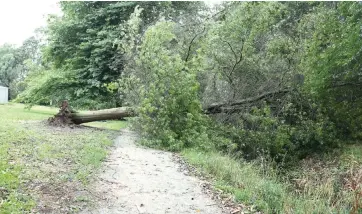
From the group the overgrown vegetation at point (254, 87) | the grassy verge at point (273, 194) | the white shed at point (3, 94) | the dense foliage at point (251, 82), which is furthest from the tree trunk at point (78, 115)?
the white shed at point (3, 94)

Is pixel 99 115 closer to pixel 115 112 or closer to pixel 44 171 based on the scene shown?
pixel 115 112

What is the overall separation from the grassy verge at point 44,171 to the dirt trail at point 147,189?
1.07ft

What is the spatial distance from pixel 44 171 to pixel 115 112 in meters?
8.30

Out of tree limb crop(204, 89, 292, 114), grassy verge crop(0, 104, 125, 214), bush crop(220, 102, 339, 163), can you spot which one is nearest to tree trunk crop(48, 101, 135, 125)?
tree limb crop(204, 89, 292, 114)

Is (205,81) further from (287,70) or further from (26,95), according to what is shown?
(26,95)

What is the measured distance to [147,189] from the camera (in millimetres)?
6105

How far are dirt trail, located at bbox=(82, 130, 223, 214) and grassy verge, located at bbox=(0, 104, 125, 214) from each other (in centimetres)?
33

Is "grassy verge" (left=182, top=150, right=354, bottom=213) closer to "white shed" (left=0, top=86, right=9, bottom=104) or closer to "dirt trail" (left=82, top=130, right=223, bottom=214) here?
"dirt trail" (left=82, top=130, right=223, bottom=214)

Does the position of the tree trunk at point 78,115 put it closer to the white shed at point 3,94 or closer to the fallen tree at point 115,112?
the fallen tree at point 115,112

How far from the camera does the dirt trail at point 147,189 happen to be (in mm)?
5141

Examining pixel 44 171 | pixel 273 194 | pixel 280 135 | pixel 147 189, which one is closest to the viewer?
pixel 273 194

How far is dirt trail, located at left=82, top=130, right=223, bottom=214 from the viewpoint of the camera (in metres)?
5.14

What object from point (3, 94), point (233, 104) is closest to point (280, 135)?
point (233, 104)

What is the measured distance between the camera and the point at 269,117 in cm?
1206
